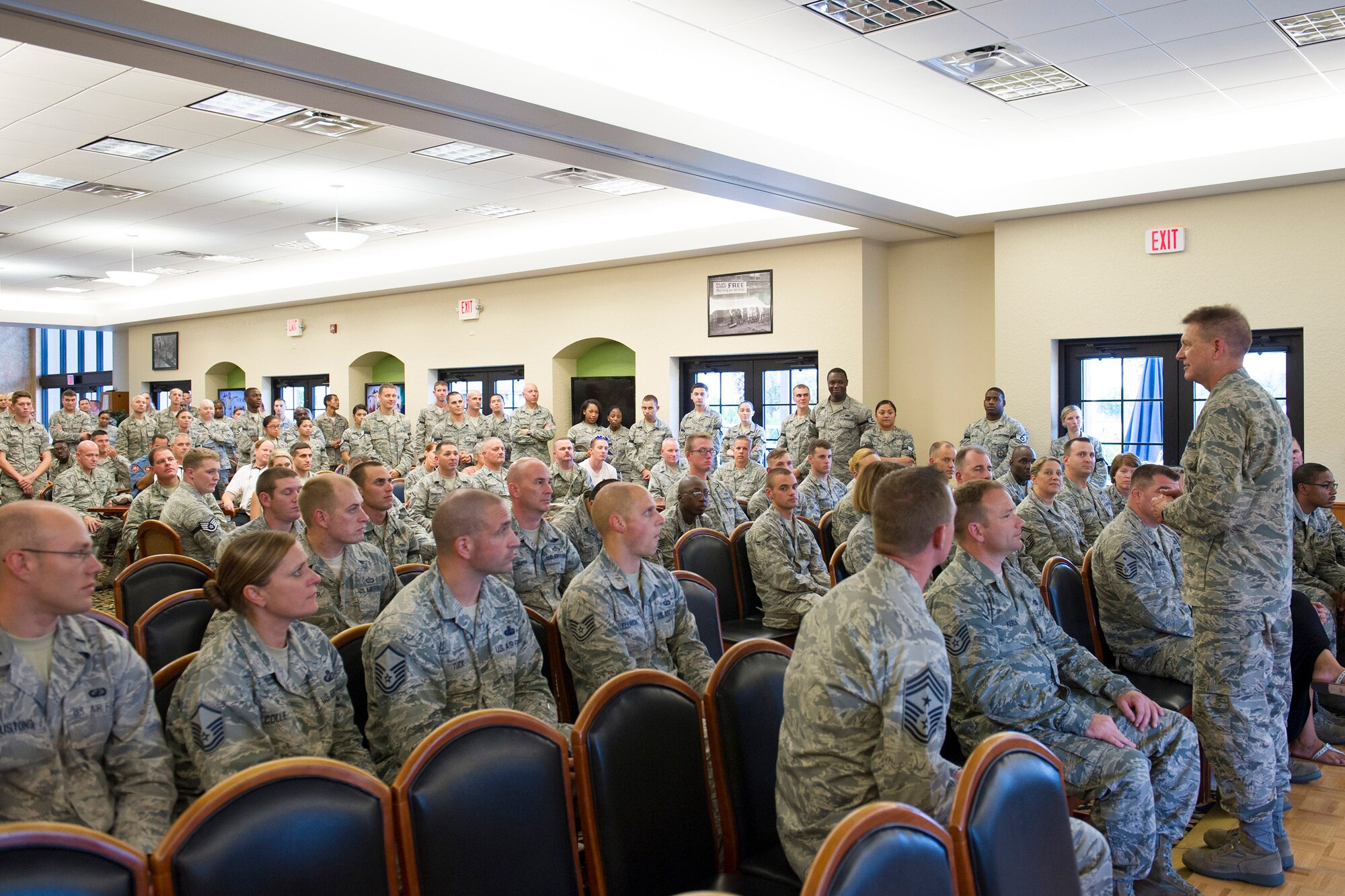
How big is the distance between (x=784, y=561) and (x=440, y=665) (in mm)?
2406

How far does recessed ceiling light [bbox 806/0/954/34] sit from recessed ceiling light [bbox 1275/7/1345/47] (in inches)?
81.7

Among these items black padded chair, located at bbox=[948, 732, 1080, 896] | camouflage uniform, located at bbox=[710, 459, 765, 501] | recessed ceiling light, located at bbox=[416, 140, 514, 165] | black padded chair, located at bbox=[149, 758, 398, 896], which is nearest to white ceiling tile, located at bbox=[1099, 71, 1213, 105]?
camouflage uniform, located at bbox=[710, 459, 765, 501]

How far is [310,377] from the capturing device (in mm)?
16891

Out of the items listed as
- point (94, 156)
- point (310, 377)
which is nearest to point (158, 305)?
point (310, 377)

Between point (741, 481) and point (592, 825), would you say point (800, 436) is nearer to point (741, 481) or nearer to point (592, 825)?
point (741, 481)

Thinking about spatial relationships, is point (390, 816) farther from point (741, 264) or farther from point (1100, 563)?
point (741, 264)

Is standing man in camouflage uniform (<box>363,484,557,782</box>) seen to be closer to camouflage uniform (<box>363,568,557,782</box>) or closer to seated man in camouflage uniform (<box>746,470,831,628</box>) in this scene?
camouflage uniform (<box>363,568,557,782</box>)

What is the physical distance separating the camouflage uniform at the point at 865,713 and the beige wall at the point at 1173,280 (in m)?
7.26

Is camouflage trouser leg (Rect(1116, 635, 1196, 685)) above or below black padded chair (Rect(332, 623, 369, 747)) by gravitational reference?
below

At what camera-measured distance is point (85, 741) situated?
215 cm

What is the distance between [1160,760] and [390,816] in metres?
2.36

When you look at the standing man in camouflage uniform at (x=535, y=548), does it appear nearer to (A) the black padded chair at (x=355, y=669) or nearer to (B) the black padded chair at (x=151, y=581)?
(B) the black padded chair at (x=151, y=581)

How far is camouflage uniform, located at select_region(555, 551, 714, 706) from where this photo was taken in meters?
3.09

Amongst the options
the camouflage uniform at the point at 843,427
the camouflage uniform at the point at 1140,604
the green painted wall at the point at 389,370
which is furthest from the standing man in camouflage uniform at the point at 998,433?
the green painted wall at the point at 389,370
